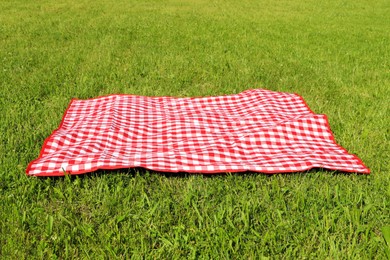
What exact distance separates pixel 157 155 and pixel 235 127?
2.96 feet

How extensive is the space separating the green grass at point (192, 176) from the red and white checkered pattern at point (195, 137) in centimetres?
11

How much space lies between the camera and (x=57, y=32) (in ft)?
25.2

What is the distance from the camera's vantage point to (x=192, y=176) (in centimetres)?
301

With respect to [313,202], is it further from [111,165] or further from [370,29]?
[370,29]

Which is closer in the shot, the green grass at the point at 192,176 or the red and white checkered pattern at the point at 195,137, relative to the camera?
the green grass at the point at 192,176

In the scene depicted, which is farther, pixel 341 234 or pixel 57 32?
pixel 57 32

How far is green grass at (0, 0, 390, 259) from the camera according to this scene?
7.86 ft

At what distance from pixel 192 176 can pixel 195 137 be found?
2.37 ft

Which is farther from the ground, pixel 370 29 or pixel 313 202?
pixel 313 202

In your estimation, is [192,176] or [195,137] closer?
[192,176]

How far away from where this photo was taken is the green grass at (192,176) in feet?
7.86

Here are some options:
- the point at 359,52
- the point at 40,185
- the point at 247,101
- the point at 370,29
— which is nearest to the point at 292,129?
the point at 247,101

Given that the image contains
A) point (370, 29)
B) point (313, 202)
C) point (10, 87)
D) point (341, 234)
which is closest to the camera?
point (341, 234)

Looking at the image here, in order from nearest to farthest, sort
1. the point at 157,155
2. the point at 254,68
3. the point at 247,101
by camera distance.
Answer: the point at 157,155, the point at 247,101, the point at 254,68
